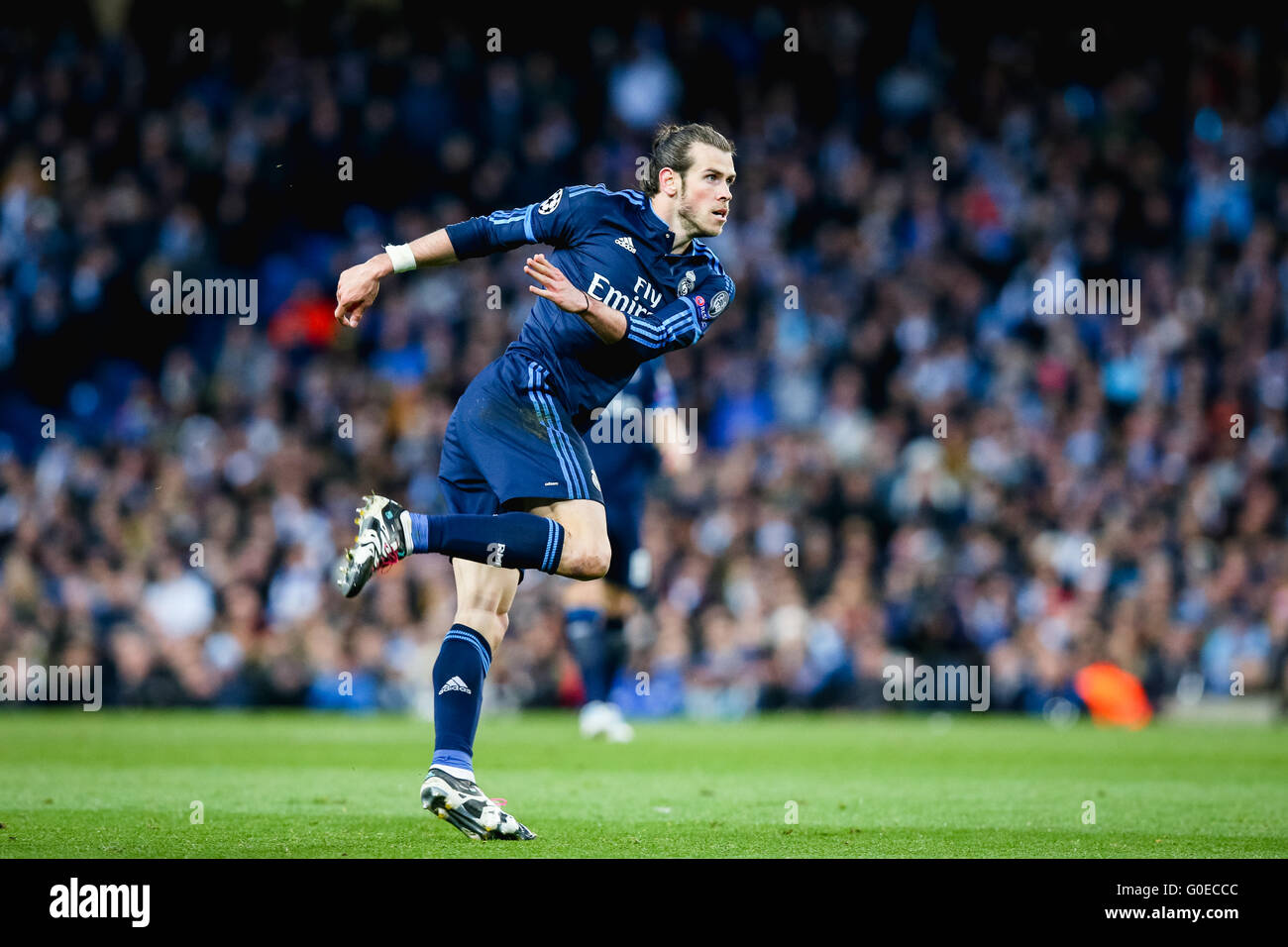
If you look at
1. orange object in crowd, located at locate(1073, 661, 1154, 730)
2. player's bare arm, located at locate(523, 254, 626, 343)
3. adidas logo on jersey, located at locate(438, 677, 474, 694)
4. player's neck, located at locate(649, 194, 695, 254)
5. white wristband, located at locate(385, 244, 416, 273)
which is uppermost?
player's neck, located at locate(649, 194, 695, 254)

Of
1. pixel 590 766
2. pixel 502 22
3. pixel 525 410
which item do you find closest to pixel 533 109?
pixel 502 22

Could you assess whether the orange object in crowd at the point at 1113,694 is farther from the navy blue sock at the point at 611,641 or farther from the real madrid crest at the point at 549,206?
the real madrid crest at the point at 549,206

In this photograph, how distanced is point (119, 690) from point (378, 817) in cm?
849

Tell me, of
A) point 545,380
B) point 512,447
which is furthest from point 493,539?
point 545,380

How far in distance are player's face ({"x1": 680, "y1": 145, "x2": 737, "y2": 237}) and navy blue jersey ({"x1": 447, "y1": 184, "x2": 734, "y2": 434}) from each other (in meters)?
0.17

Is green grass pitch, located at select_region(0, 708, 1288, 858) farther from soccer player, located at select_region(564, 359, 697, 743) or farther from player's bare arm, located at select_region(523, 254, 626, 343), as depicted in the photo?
player's bare arm, located at select_region(523, 254, 626, 343)

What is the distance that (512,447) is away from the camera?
6.27 meters

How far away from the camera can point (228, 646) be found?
14469 millimetres

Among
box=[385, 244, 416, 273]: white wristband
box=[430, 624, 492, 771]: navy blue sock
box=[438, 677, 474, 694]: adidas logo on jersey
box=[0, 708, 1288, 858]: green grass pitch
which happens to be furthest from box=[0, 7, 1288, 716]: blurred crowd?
box=[385, 244, 416, 273]: white wristband

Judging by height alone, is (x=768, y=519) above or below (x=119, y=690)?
above

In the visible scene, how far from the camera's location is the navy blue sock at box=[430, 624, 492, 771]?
6.01m

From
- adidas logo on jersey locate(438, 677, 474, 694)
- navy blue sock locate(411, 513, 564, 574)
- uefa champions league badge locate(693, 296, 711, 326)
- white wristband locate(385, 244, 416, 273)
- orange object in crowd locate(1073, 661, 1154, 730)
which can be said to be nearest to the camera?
navy blue sock locate(411, 513, 564, 574)

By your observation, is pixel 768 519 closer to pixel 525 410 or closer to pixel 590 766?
pixel 590 766

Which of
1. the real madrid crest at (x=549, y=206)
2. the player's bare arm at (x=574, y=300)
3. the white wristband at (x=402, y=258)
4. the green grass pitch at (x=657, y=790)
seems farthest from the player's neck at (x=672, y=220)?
the green grass pitch at (x=657, y=790)
